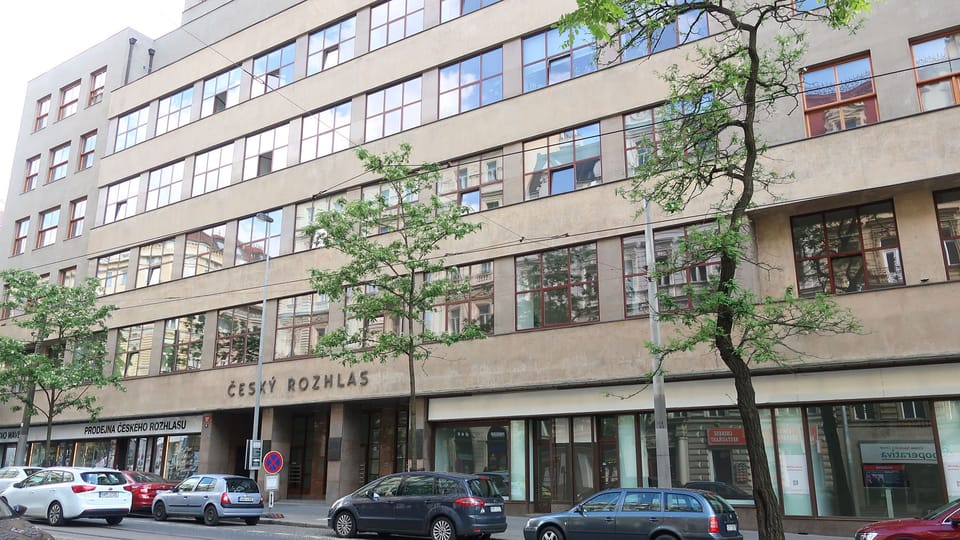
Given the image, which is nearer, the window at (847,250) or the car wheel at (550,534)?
the car wheel at (550,534)

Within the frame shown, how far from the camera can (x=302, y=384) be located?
27.2 m

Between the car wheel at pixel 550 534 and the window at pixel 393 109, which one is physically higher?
the window at pixel 393 109

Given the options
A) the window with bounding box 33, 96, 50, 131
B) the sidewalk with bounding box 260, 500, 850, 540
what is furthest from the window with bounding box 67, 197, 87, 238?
the sidewalk with bounding box 260, 500, 850, 540

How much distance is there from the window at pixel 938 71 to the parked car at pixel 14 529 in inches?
772

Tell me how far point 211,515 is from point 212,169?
17.5 meters

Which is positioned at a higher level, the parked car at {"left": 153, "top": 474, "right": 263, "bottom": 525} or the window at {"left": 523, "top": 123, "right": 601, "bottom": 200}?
the window at {"left": 523, "top": 123, "right": 601, "bottom": 200}

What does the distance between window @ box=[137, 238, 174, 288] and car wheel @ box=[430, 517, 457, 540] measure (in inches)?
883

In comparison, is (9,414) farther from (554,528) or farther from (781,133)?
(781,133)

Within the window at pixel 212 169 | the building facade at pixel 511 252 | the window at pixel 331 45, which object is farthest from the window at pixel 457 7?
the window at pixel 212 169

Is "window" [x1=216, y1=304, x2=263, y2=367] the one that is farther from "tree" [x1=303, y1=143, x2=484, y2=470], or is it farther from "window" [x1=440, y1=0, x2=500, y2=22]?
"window" [x1=440, y1=0, x2=500, y2=22]

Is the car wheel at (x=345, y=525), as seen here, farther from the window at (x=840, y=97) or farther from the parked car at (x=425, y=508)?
the window at (x=840, y=97)

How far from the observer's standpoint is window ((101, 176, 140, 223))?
36.3 m

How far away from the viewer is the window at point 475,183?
24406 mm

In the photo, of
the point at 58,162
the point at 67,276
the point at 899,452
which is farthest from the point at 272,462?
the point at 58,162
